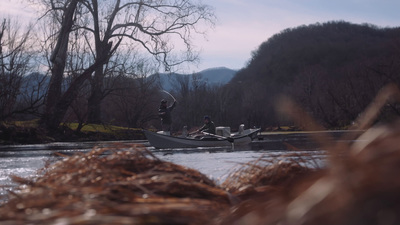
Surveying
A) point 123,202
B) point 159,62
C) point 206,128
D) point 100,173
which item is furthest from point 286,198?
point 159,62

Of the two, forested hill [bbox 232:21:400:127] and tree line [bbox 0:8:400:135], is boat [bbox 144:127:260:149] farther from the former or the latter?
forested hill [bbox 232:21:400:127]

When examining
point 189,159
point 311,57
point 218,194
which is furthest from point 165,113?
point 311,57

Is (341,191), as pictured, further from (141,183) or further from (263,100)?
(263,100)

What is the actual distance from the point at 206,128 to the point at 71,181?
2418 centimetres

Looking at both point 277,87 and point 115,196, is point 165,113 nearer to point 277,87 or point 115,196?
point 115,196

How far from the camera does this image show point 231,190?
3607mm

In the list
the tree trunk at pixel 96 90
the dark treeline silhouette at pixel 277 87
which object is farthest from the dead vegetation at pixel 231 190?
the tree trunk at pixel 96 90

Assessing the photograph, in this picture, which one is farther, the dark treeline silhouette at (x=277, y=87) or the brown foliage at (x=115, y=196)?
the dark treeline silhouette at (x=277, y=87)

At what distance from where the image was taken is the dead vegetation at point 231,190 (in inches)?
62.4

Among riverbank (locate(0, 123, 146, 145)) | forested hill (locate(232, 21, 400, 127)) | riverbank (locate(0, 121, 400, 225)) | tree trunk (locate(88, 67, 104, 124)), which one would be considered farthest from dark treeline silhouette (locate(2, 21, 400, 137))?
riverbank (locate(0, 121, 400, 225))

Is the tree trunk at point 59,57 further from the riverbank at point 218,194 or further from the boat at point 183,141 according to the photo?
the riverbank at point 218,194

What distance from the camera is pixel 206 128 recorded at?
2711cm

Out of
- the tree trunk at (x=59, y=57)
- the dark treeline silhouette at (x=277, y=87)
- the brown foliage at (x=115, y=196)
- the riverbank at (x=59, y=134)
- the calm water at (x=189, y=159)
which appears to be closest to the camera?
the brown foliage at (x=115, y=196)

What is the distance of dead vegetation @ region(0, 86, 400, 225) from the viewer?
1585mm
